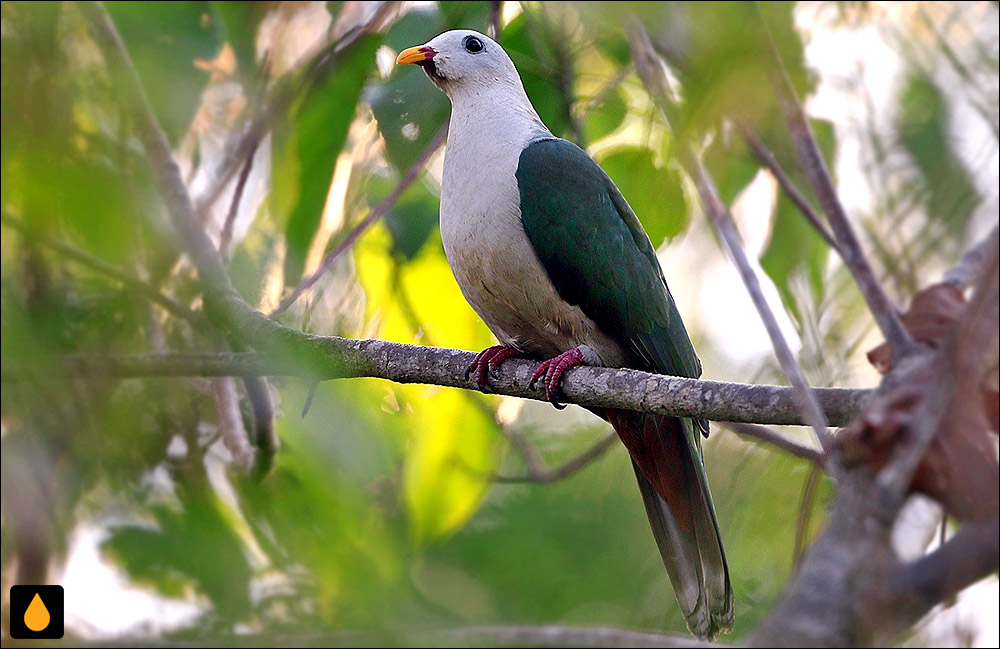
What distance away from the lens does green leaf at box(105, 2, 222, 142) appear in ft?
9.71

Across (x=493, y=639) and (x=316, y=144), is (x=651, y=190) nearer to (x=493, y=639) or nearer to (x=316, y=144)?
(x=316, y=144)

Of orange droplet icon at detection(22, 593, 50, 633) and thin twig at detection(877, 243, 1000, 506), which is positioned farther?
Result: orange droplet icon at detection(22, 593, 50, 633)

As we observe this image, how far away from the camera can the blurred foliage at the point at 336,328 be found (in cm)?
228

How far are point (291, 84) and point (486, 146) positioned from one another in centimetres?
69

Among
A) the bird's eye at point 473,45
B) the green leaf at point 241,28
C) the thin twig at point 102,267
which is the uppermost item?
the green leaf at point 241,28

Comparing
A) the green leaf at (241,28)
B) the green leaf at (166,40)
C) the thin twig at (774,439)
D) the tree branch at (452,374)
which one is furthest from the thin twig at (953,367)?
the green leaf at (241,28)

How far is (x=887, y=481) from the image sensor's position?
930 mm

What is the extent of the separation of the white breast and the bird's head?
24 centimetres

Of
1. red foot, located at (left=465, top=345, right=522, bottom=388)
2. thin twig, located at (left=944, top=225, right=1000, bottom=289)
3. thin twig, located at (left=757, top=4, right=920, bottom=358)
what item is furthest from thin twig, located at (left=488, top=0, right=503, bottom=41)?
thin twig, located at (left=944, top=225, right=1000, bottom=289)

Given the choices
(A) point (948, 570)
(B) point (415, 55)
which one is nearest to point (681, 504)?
(B) point (415, 55)

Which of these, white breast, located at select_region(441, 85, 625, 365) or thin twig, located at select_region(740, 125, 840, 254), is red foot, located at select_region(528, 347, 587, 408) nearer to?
white breast, located at select_region(441, 85, 625, 365)

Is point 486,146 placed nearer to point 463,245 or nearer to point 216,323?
point 463,245

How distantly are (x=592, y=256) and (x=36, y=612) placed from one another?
5.65 feet

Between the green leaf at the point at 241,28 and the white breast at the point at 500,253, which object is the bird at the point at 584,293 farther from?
the green leaf at the point at 241,28
